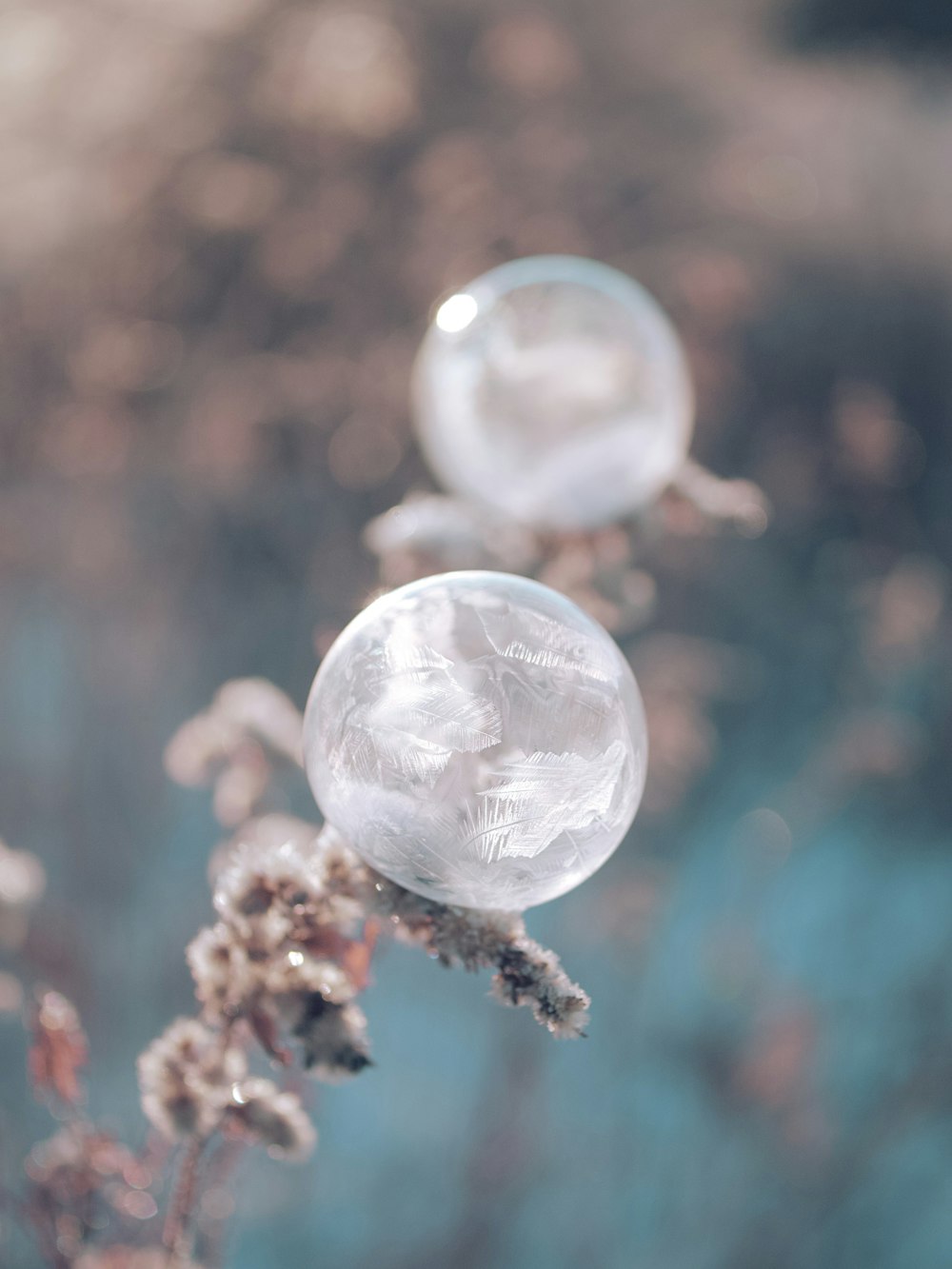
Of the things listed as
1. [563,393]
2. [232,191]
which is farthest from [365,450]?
[563,393]

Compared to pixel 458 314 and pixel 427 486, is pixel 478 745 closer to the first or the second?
pixel 458 314

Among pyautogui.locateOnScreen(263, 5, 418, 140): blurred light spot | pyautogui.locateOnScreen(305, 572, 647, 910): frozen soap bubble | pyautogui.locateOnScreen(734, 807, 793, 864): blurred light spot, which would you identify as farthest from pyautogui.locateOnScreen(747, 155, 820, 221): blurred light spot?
pyautogui.locateOnScreen(305, 572, 647, 910): frozen soap bubble

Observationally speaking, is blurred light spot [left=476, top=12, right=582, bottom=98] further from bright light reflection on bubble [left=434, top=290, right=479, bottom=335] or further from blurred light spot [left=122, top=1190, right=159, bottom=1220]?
blurred light spot [left=122, top=1190, right=159, bottom=1220]

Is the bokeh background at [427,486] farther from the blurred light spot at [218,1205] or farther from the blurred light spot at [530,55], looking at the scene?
the blurred light spot at [218,1205]

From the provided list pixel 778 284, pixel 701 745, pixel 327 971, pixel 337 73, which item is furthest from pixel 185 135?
pixel 327 971

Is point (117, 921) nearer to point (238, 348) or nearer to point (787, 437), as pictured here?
point (238, 348)

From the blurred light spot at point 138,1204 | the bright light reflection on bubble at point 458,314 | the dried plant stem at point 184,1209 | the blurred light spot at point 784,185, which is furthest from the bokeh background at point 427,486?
the dried plant stem at point 184,1209
